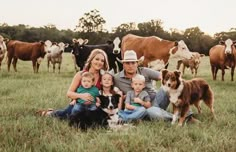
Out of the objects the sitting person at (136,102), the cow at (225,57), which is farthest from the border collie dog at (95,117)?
the cow at (225,57)

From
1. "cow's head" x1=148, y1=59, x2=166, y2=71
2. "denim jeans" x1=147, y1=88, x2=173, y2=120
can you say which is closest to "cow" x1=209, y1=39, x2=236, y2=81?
"cow's head" x1=148, y1=59, x2=166, y2=71

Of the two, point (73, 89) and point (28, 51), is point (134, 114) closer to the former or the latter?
point (73, 89)

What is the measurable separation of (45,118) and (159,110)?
6.30 ft

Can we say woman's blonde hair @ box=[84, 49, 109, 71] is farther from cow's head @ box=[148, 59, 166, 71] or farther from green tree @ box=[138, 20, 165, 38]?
green tree @ box=[138, 20, 165, 38]

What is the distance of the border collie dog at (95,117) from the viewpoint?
19.1 ft

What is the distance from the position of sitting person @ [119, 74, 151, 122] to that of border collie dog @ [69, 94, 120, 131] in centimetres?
35

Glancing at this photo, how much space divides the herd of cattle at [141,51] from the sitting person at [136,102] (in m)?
2.50

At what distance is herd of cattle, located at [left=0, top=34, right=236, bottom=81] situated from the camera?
1368 cm

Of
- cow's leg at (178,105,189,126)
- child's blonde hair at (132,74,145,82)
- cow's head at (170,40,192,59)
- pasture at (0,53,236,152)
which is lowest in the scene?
pasture at (0,53,236,152)

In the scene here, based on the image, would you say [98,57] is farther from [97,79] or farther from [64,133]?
[64,133]

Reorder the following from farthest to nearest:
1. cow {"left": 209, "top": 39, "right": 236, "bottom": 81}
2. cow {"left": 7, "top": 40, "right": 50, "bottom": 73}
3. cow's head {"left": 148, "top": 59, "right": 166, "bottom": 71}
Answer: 1. cow {"left": 7, "top": 40, "right": 50, "bottom": 73}
2. cow {"left": 209, "top": 39, "right": 236, "bottom": 81}
3. cow's head {"left": 148, "top": 59, "right": 166, "bottom": 71}

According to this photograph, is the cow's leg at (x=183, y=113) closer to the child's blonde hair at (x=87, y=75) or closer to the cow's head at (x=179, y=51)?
the child's blonde hair at (x=87, y=75)

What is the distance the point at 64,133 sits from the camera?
17.7 ft

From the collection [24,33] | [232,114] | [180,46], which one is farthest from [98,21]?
[232,114]
